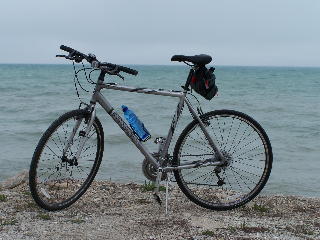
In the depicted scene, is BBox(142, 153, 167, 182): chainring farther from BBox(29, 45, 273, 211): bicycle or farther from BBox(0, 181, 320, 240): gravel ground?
BBox(0, 181, 320, 240): gravel ground

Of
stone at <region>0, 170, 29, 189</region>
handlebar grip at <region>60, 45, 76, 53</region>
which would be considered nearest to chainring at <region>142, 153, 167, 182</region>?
handlebar grip at <region>60, 45, 76, 53</region>

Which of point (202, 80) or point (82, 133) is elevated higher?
point (202, 80)

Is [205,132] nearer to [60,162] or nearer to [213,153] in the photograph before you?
[213,153]

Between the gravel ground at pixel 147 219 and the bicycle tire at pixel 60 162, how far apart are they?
175 mm

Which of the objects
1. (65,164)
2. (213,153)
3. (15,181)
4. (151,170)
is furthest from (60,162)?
(15,181)

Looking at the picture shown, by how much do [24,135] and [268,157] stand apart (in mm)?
16400

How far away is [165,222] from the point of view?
5.86 m

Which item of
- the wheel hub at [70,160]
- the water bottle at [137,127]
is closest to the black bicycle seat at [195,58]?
the water bottle at [137,127]

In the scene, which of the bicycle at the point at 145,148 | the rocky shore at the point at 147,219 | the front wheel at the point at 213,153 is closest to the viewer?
the rocky shore at the point at 147,219

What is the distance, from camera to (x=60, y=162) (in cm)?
595

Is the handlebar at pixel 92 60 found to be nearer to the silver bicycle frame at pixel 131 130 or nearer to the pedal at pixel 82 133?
the silver bicycle frame at pixel 131 130

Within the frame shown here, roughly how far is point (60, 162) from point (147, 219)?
121 cm

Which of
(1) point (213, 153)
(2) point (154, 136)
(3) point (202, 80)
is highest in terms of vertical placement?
(3) point (202, 80)

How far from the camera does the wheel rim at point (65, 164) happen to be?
Answer: 584cm
